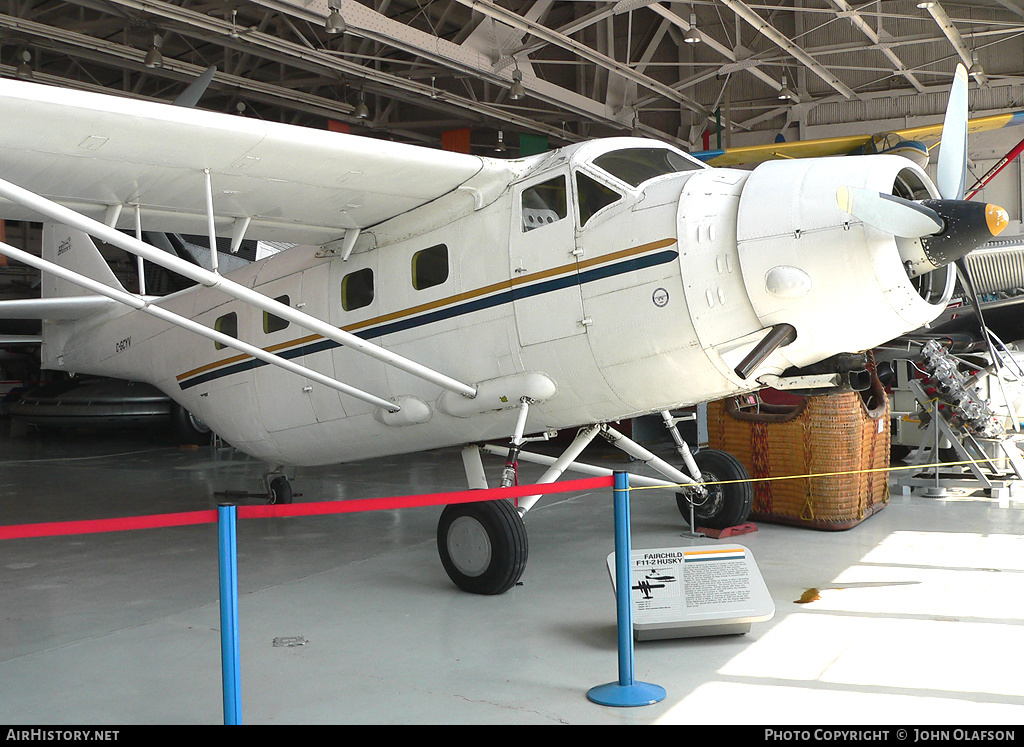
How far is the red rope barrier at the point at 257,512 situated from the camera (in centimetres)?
307

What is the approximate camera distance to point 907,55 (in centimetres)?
2355

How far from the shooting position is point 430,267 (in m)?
6.26

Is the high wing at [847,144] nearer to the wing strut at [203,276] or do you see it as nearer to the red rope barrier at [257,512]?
the wing strut at [203,276]

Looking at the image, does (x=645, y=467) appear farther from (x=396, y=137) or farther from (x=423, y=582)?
(x=396, y=137)

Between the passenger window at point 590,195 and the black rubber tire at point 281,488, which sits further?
the black rubber tire at point 281,488

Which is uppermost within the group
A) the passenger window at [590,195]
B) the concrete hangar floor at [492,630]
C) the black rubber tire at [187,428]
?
the passenger window at [590,195]

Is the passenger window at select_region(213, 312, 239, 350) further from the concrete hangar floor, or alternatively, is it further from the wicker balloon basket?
the wicker balloon basket

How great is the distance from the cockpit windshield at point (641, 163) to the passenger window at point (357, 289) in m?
2.08

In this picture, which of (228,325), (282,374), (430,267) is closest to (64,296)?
(228,325)

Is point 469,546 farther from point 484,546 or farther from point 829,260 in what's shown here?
point 829,260

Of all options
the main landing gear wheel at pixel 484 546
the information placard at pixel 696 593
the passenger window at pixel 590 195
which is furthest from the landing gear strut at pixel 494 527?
the passenger window at pixel 590 195

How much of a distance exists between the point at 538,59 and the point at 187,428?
13.0 m

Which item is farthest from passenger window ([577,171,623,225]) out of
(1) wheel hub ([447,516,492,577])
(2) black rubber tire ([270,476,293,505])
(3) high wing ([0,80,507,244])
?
(2) black rubber tire ([270,476,293,505])

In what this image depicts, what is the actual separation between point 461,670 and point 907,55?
24.6m
